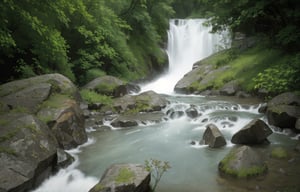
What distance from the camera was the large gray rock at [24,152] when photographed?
20.0 ft

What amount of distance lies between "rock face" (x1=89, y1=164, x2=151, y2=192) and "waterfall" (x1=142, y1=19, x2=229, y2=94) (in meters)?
17.3

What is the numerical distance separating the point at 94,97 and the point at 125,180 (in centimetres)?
847

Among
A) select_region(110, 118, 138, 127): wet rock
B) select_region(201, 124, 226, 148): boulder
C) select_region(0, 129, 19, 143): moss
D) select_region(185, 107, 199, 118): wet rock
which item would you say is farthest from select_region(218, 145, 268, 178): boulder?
select_region(185, 107, 199, 118): wet rock

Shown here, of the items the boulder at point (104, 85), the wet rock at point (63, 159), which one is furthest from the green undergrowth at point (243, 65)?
the wet rock at point (63, 159)

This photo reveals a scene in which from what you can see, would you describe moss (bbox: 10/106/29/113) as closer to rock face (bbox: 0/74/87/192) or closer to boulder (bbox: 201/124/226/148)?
rock face (bbox: 0/74/87/192)

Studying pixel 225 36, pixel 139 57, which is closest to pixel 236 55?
pixel 225 36

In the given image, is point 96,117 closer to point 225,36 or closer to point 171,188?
point 171,188

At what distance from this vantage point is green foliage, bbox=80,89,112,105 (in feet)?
45.6

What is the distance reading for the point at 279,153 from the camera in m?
8.02

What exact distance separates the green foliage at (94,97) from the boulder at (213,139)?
18.5 feet

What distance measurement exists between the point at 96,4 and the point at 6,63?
588 cm

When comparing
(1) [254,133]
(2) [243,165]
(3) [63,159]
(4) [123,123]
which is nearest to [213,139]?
(1) [254,133]

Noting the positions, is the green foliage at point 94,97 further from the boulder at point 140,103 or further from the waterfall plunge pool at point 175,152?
the waterfall plunge pool at point 175,152

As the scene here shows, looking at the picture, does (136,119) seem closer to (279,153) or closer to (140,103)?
(140,103)
